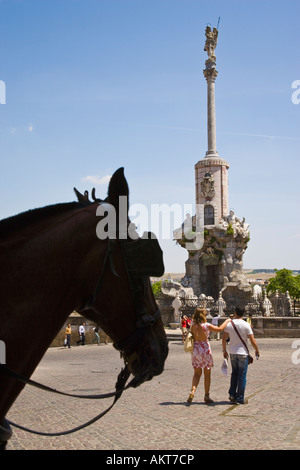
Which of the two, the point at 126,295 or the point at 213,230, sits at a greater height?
the point at 213,230

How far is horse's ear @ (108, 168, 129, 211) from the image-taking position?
2.61 m

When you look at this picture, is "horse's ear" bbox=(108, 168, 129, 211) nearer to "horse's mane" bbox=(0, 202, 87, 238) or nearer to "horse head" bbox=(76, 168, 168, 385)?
"horse head" bbox=(76, 168, 168, 385)

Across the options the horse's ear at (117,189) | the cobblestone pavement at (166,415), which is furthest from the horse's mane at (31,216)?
the cobblestone pavement at (166,415)

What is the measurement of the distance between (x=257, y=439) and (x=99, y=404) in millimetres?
3799

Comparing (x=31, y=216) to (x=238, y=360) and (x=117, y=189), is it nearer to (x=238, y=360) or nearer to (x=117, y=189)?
(x=117, y=189)

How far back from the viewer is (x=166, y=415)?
8.47m

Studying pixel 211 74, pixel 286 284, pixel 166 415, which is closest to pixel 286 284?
pixel 286 284

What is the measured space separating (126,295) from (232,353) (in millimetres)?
7657

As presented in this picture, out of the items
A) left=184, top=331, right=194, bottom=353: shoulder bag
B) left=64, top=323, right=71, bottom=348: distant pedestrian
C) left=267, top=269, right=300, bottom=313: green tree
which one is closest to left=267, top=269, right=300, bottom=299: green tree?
left=267, top=269, right=300, bottom=313: green tree

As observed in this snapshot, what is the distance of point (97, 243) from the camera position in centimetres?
253

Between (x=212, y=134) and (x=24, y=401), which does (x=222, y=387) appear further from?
(x=212, y=134)

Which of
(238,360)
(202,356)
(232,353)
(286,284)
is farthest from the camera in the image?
(286,284)

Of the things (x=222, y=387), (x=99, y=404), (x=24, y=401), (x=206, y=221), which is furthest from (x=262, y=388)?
(x=206, y=221)

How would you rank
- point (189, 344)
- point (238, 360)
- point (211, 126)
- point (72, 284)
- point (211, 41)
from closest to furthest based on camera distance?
point (72, 284)
point (238, 360)
point (189, 344)
point (211, 126)
point (211, 41)
